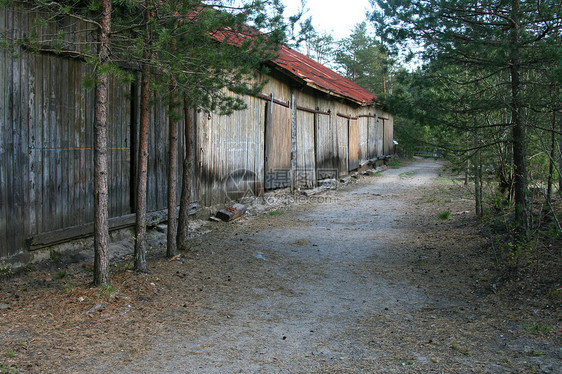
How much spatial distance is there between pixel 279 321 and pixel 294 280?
1.48 meters

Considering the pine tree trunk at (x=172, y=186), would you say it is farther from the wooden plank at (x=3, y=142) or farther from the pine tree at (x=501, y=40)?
the pine tree at (x=501, y=40)

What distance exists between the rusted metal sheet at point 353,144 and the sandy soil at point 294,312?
40.8 feet

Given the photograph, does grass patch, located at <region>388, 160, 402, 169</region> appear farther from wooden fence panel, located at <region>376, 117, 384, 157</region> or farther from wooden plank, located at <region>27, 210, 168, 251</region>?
wooden plank, located at <region>27, 210, 168, 251</region>

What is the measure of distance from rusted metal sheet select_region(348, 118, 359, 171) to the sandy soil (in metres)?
12.4

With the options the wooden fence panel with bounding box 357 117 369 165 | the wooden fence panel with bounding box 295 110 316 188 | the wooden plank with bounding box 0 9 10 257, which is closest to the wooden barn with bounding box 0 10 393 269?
the wooden plank with bounding box 0 9 10 257

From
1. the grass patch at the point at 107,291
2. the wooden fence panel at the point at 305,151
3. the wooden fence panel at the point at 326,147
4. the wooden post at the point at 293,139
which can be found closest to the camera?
the grass patch at the point at 107,291

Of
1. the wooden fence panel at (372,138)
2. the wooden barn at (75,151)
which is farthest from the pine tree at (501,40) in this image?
the wooden fence panel at (372,138)

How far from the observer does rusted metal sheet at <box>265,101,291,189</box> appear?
12664 mm

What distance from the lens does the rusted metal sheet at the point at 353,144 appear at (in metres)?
20.5

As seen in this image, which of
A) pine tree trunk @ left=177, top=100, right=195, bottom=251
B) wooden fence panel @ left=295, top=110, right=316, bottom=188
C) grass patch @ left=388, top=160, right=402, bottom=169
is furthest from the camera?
grass patch @ left=388, top=160, right=402, bottom=169

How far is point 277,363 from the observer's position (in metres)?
3.63

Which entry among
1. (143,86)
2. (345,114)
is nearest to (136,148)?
(143,86)

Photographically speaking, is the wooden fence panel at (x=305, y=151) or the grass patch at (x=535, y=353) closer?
the grass patch at (x=535, y=353)

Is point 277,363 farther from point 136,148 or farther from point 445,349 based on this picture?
point 136,148
